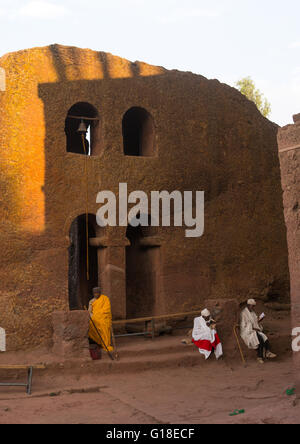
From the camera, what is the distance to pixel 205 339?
1052 centimetres

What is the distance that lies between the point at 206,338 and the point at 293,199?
167 inches

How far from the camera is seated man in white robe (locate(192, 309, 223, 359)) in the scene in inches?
413

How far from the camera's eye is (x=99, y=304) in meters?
10.8

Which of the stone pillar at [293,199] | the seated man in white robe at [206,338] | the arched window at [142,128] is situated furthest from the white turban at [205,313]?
the arched window at [142,128]

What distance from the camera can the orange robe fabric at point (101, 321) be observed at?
10.6 m

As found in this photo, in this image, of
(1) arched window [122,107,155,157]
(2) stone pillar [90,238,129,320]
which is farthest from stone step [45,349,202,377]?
(1) arched window [122,107,155,157]

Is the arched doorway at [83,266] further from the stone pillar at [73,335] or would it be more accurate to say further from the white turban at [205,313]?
the white turban at [205,313]

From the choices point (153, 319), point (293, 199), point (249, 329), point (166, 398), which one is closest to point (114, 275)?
point (153, 319)

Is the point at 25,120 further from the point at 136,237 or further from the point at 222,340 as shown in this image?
the point at 222,340

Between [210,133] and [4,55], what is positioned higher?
[4,55]

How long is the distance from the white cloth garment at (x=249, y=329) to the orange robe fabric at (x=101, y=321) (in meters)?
2.64

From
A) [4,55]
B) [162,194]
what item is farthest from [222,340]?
[4,55]

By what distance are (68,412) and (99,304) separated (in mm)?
3488
